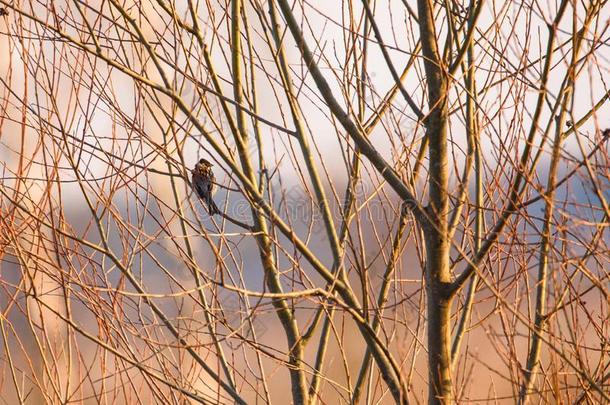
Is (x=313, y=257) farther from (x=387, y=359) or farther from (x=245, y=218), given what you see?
(x=245, y=218)

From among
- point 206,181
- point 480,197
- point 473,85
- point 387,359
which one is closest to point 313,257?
point 387,359

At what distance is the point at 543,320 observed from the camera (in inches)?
82.0

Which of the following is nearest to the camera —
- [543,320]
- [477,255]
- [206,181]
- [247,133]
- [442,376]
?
[477,255]

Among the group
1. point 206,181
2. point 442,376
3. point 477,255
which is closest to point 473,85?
point 477,255

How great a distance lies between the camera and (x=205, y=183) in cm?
302

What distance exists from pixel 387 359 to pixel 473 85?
0.82m

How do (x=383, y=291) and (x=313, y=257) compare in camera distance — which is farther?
(x=383, y=291)

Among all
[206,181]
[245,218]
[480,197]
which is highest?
[206,181]

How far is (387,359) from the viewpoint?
1989 millimetres

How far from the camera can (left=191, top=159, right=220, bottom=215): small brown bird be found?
2.83m

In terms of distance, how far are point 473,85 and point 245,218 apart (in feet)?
3.22

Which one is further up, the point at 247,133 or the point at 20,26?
the point at 20,26

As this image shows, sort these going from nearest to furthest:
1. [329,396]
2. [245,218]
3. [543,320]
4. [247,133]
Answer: [543,320] → [247,133] → [245,218] → [329,396]

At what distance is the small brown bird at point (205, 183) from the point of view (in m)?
2.83
